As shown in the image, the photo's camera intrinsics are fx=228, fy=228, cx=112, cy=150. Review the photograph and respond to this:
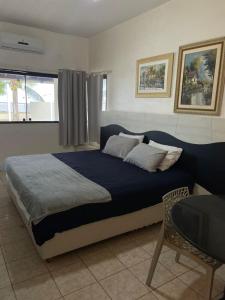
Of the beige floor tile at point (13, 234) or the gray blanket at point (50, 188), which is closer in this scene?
the gray blanket at point (50, 188)

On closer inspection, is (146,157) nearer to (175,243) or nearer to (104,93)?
(175,243)

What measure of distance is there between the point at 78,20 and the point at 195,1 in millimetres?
1840

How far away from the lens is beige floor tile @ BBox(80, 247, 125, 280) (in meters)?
1.85

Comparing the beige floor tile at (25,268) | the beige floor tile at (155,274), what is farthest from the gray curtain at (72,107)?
the beige floor tile at (155,274)

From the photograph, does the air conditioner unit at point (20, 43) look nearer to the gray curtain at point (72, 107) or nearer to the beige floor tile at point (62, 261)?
the gray curtain at point (72, 107)

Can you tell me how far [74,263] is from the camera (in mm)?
1936

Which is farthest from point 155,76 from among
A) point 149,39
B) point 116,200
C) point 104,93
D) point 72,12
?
point 116,200

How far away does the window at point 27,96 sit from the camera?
13.7 feet

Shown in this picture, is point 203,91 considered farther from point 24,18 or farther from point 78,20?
point 24,18

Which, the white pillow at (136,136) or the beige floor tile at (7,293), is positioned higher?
the white pillow at (136,136)

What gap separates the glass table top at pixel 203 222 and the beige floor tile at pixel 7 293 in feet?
4.08

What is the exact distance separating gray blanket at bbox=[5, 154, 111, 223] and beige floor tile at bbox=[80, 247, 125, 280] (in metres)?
0.50

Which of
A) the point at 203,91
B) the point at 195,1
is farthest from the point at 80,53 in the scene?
the point at 203,91

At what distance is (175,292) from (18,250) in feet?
4.55
